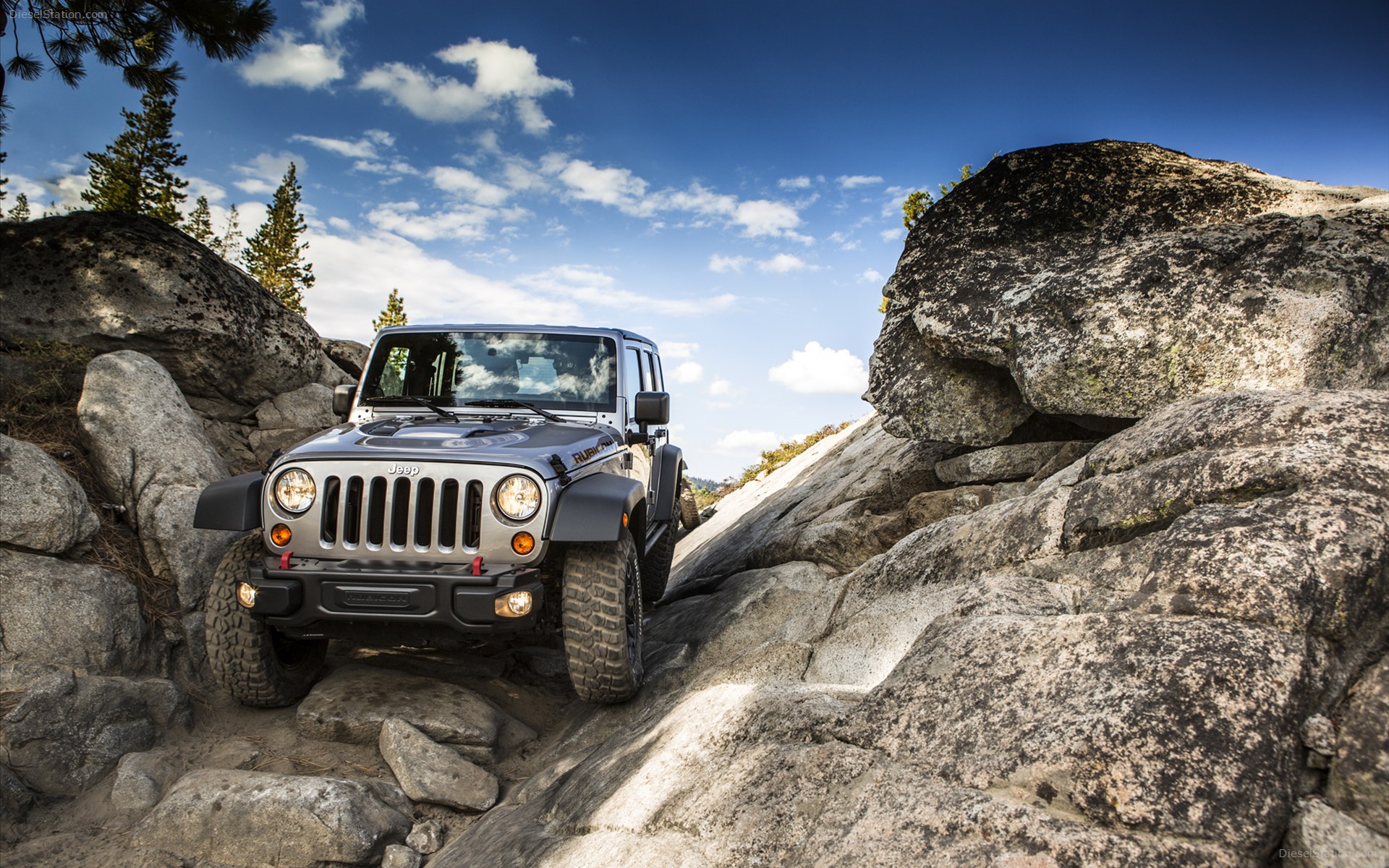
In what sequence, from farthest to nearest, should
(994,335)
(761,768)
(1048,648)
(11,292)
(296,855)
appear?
(11,292)
(994,335)
(296,855)
(761,768)
(1048,648)

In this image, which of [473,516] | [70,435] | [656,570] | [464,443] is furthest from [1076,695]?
[70,435]

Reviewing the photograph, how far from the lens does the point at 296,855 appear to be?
3578 millimetres

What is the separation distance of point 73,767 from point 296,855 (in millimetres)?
1527

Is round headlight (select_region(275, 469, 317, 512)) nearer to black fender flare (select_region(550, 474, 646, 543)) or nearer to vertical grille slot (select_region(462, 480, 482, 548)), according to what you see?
vertical grille slot (select_region(462, 480, 482, 548))

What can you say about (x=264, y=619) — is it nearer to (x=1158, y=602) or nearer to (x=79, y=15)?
(x=1158, y=602)

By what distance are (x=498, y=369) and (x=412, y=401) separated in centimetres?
65

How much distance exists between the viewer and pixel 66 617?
4.83 m

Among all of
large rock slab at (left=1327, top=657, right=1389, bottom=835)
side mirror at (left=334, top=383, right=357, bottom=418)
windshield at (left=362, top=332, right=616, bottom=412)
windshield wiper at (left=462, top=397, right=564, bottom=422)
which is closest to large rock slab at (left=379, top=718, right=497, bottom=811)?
windshield wiper at (left=462, top=397, right=564, bottom=422)

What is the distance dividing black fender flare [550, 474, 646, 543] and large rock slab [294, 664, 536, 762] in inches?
51.6

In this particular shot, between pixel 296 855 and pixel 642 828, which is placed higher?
pixel 642 828

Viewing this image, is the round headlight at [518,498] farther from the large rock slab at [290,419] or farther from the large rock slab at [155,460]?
the large rock slab at [290,419]

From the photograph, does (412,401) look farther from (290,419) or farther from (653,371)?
(290,419)

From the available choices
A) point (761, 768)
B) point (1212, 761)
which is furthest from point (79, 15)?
point (1212, 761)

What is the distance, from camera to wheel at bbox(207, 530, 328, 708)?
438cm
